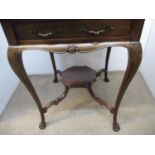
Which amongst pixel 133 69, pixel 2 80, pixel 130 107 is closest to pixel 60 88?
pixel 2 80

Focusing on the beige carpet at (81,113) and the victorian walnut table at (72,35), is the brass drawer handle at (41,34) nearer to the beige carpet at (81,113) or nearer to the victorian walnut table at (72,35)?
the victorian walnut table at (72,35)

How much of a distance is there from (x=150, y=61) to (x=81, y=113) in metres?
0.67

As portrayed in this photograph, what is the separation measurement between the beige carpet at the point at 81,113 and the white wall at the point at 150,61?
2.2 inches

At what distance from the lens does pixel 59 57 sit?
137 cm

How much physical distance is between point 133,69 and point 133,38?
139mm

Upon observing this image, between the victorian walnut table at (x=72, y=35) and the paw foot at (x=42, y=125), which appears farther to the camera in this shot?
the paw foot at (x=42, y=125)

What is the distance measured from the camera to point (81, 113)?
3.60ft

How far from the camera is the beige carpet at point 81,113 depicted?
1.00 m

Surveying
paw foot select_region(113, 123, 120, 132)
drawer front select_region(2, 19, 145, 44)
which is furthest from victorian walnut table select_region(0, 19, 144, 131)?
paw foot select_region(113, 123, 120, 132)

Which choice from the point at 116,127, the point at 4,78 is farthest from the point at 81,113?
the point at 4,78

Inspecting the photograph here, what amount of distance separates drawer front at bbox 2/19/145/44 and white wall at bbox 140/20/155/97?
688mm

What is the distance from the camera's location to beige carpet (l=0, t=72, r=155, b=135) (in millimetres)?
998

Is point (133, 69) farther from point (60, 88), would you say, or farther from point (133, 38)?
point (60, 88)

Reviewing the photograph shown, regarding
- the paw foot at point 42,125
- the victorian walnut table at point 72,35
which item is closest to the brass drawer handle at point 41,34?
the victorian walnut table at point 72,35
